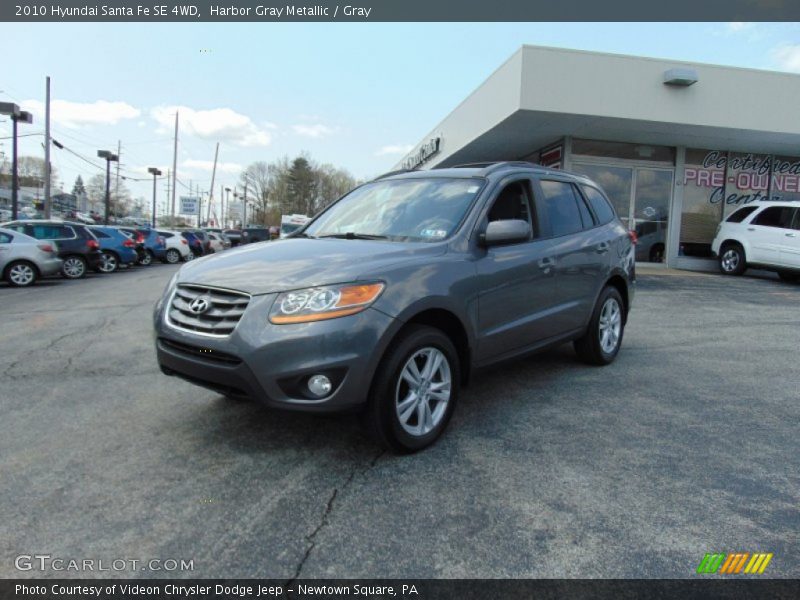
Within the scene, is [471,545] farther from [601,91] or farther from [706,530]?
[601,91]

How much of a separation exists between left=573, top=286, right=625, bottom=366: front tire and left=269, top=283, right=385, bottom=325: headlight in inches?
116

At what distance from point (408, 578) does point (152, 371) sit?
12.7ft

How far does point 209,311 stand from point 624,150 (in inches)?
625

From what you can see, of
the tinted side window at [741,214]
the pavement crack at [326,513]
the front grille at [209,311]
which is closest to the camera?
the pavement crack at [326,513]

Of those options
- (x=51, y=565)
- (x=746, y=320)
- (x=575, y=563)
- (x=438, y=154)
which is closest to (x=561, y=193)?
(x=575, y=563)

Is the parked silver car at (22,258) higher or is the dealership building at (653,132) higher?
the dealership building at (653,132)

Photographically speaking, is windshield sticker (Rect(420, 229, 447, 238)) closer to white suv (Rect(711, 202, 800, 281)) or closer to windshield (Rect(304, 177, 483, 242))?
windshield (Rect(304, 177, 483, 242))

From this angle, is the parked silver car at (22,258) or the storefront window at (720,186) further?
the storefront window at (720,186)

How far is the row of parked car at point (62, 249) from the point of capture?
1313 cm

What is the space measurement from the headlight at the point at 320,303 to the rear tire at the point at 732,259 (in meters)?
14.2

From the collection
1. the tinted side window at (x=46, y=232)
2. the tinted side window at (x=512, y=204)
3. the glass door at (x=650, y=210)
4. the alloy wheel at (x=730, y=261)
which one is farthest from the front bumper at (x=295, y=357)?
the glass door at (x=650, y=210)

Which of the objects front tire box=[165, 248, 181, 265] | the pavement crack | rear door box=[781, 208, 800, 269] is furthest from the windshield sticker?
front tire box=[165, 248, 181, 265]

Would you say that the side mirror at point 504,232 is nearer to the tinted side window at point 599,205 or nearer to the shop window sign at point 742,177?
the tinted side window at point 599,205

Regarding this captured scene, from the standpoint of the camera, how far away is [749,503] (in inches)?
113
